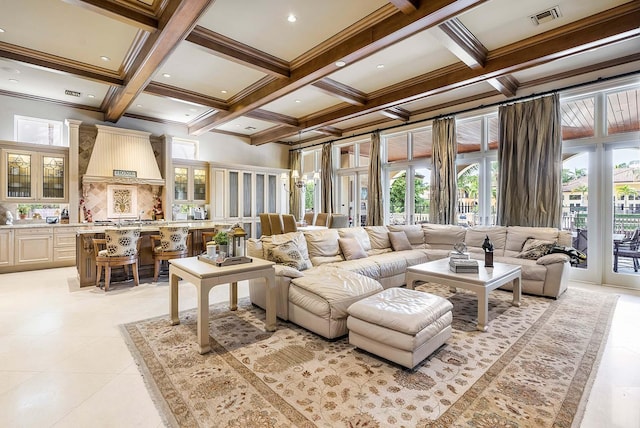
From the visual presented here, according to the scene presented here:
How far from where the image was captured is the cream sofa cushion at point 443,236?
5723 millimetres

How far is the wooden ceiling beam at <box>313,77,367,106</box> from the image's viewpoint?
5296 millimetres

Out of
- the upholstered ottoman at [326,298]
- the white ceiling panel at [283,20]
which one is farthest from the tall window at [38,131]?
the upholstered ottoman at [326,298]

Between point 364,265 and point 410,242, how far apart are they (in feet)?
6.40

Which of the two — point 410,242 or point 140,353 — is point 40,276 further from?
point 410,242

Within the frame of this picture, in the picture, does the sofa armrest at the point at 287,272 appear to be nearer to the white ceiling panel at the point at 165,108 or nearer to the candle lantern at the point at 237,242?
the candle lantern at the point at 237,242

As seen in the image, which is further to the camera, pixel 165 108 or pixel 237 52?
pixel 165 108

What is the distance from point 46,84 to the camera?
222 inches

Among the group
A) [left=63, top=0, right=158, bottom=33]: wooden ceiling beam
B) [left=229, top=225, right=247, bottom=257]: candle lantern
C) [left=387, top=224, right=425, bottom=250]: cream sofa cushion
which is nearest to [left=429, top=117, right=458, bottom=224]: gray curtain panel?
[left=387, top=224, right=425, bottom=250]: cream sofa cushion

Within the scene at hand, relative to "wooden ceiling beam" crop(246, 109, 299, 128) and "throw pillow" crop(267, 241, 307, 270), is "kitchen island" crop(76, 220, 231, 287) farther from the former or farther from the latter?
"wooden ceiling beam" crop(246, 109, 299, 128)

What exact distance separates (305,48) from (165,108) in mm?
4287

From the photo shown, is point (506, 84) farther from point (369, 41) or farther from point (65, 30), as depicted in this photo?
point (65, 30)

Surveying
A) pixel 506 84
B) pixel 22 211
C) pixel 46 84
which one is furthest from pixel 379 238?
pixel 22 211

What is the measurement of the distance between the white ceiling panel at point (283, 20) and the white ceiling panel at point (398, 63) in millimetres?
683

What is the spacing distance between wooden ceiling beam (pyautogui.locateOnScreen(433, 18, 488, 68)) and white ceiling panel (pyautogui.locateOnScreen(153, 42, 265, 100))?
2.81 metres
